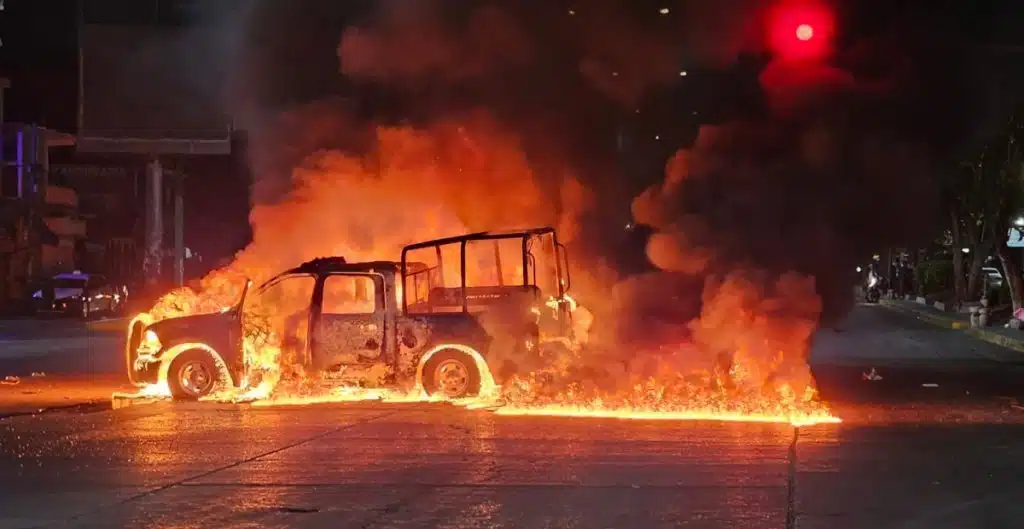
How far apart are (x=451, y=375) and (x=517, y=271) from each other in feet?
13.0

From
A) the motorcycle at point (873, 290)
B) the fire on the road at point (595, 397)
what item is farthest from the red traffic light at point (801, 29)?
the motorcycle at point (873, 290)

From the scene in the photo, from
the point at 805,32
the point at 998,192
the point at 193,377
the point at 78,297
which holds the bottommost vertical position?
the point at 193,377

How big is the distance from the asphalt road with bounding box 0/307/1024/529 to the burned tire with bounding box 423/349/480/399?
56 centimetres

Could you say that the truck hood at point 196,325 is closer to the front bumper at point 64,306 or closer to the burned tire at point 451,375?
the burned tire at point 451,375

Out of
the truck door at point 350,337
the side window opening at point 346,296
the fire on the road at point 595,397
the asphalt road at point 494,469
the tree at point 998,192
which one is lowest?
the asphalt road at point 494,469

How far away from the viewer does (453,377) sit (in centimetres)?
1658

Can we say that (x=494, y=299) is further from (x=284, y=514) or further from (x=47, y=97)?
(x=47, y=97)

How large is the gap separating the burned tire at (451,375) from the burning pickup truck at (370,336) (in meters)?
0.01

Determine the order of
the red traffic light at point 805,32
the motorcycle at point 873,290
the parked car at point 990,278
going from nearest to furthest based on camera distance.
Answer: the red traffic light at point 805,32, the parked car at point 990,278, the motorcycle at point 873,290

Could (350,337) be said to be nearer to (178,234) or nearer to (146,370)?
(146,370)

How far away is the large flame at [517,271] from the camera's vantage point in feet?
50.2

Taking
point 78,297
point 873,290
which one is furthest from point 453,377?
point 873,290

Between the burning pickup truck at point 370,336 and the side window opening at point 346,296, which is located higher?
the side window opening at point 346,296

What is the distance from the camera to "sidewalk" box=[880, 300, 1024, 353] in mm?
30337
